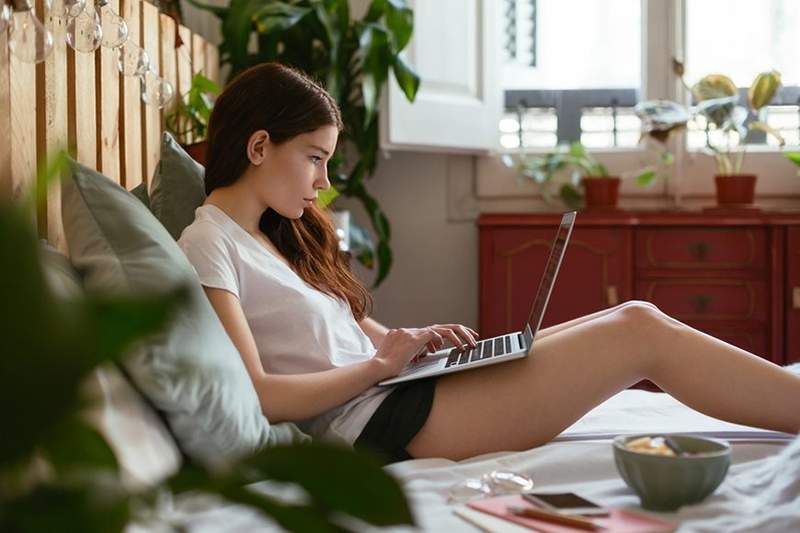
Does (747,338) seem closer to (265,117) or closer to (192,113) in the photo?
(192,113)

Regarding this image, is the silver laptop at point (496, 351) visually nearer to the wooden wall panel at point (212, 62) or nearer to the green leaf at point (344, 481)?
the green leaf at point (344, 481)

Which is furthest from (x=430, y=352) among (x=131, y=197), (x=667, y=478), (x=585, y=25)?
(x=585, y=25)

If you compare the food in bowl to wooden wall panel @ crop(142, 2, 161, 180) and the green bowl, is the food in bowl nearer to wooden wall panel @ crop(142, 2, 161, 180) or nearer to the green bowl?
the green bowl

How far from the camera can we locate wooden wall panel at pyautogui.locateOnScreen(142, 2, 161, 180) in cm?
222

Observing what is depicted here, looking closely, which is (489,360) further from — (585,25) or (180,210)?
(585,25)

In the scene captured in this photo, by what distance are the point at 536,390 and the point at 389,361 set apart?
0.22m

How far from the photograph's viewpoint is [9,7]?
48.3 inches

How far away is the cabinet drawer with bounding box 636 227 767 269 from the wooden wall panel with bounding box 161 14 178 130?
152cm

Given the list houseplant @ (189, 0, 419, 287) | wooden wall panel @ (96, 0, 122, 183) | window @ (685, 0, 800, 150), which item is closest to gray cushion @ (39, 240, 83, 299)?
wooden wall panel @ (96, 0, 122, 183)

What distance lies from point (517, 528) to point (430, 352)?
2.36ft

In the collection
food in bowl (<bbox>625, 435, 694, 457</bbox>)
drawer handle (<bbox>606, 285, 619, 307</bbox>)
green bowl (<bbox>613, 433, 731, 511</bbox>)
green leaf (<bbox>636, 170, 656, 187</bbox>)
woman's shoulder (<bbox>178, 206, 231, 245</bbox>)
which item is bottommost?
drawer handle (<bbox>606, 285, 619, 307</bbox>)

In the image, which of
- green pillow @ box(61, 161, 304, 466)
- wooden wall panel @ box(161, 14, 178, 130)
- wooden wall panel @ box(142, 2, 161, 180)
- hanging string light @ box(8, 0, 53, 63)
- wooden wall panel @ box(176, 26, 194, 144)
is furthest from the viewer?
wooden wall panel @ box(176, 26, 194, 144)

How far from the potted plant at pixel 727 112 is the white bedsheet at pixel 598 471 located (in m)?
1.77

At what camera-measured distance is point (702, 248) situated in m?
3.18
